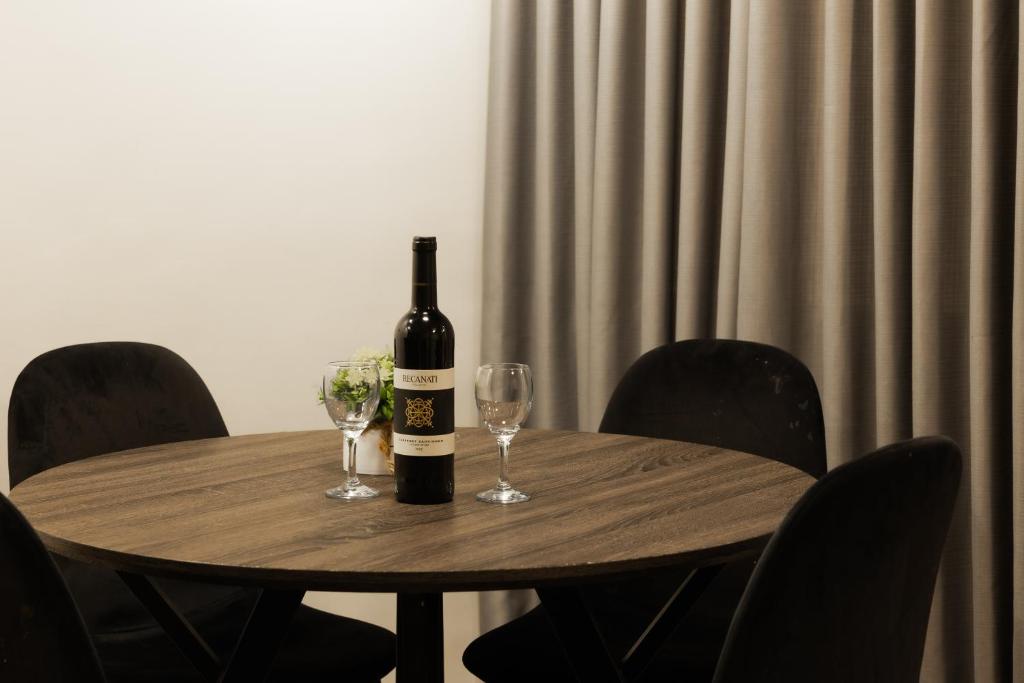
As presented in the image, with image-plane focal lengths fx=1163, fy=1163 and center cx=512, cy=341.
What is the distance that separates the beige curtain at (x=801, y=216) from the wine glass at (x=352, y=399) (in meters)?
1.42

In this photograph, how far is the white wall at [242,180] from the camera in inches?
122

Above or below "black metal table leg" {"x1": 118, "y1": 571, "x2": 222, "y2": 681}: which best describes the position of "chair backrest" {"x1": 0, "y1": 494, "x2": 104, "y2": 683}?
above

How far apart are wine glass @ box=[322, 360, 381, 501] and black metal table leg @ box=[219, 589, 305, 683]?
0.16m

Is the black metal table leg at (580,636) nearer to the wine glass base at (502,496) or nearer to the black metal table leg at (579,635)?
the black metal table leg at (579,635)

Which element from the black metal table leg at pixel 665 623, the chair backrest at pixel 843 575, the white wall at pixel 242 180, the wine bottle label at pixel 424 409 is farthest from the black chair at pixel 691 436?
the white wall at pixel 242 180

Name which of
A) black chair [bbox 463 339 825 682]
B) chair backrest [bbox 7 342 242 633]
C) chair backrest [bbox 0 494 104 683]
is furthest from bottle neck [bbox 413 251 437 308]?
chair backrest [bbox 7 342 242 633]

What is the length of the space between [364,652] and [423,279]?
0.76 metres

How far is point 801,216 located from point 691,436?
0.71 meters

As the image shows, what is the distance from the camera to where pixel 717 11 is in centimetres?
294

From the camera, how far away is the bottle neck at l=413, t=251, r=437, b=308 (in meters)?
1.55

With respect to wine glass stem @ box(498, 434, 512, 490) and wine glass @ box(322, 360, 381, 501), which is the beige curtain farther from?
wine glass @ box(322, 360, 381, 501)

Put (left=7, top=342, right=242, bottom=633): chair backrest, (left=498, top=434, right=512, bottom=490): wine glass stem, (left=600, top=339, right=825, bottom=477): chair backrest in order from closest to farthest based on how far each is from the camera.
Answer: (left=498, top=434, right=512, bottom=490): wine glass stem
(left=7, top=342, right=242, bottom=633): chair backrest
(left=600, top=339, right=825, bottom=477): chair backrest

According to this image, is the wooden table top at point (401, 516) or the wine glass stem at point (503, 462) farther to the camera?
the wine glass stem at point (503, 462)

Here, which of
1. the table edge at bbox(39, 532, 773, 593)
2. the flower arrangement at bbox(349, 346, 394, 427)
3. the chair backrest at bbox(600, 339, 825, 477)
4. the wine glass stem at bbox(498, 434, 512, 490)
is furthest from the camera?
the chair backrest at bbox(600, 339, 825, 477)
